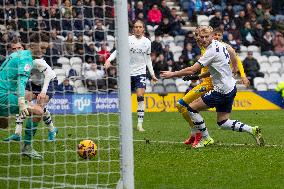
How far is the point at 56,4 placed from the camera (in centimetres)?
1202

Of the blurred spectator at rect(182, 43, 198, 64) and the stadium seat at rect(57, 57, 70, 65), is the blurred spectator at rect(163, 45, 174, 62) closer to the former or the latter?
the blurred spectator at rect(182, 43, 198, 64)

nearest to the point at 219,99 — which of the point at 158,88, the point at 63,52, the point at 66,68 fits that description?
the point at 63,52

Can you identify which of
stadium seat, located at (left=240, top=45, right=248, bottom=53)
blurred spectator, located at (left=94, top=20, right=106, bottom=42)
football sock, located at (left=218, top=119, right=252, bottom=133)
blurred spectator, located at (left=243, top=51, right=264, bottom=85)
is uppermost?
stadium seat, located at (left=240, top=45, right=248, bottom=53)

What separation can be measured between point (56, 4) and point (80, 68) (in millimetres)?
5646

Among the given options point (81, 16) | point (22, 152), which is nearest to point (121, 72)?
point (81, 16)

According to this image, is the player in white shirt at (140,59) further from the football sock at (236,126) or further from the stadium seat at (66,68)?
the football sock at (236,126)

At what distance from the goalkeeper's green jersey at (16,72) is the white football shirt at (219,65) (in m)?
3.13

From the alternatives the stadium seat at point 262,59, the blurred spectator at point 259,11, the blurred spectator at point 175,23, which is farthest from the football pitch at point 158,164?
the blurred spectator at point 259,11

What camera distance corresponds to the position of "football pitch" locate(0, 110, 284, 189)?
10.3 m

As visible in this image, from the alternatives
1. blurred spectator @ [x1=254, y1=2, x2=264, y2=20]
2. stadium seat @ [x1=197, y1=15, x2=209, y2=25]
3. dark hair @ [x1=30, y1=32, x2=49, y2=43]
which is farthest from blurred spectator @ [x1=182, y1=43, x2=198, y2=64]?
dark hair @ [x1=30, y1=32, x2=49, y2=43]

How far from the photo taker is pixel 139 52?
19.1 meters

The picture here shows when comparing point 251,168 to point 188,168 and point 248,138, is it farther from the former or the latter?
point 248,138

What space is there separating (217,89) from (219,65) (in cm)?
45

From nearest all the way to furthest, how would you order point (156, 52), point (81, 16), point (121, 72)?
1. point (121, 72)
2. point (81, 16)
3. point (156, 52)
